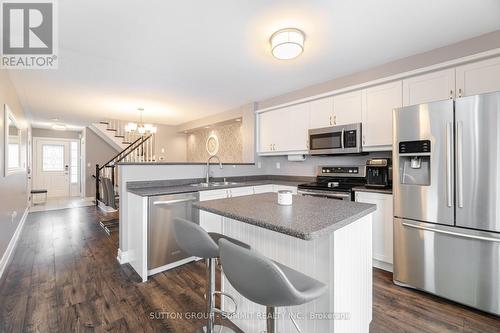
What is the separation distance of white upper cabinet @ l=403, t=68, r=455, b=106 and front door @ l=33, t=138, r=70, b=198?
1026cm

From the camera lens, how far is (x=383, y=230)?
8.45 feet

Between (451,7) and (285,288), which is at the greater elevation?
(451,7)

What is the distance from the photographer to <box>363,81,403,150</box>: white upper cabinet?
273cm

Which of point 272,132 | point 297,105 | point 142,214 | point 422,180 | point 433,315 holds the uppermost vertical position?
point 297,105

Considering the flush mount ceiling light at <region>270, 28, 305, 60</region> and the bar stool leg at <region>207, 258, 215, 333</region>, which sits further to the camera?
the flush mount ceiling light at <region>270, 28, 305, 60</region>

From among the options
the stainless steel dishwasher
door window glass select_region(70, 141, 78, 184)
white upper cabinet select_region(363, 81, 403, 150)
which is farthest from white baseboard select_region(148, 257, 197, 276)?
door window glass select_region(70, 141, 78, 184)

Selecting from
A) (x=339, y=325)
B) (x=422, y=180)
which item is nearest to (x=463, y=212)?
(x=422, y=180)

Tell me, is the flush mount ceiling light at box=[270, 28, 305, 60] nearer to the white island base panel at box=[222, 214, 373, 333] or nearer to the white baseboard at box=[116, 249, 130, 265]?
the white island base panel at box=[222, 214, 373, 333]

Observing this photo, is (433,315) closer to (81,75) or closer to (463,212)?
(463,212)

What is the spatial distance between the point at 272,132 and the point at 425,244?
277cm

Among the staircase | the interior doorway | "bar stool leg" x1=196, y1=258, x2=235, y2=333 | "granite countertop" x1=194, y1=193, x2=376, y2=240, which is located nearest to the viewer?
"granite countertop" x1=194, y1=193, x2=376, y2=240

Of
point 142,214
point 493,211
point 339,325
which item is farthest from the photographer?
point 142,214

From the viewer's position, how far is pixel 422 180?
7.13ft

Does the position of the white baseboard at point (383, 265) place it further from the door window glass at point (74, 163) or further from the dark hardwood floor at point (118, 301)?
the door window glass at point (74, 163)
